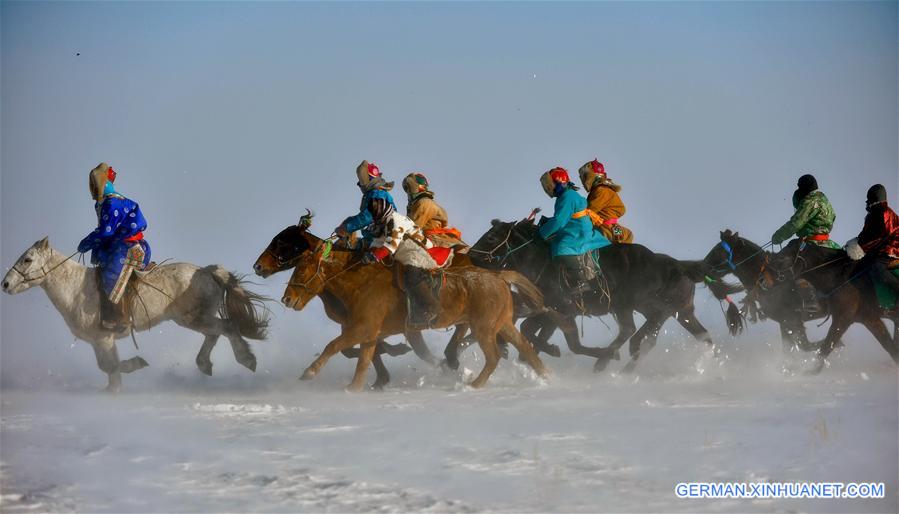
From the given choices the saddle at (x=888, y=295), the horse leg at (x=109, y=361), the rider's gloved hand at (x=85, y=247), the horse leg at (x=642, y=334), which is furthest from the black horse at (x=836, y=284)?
the rider's gloved hand at (x=85, y=247)

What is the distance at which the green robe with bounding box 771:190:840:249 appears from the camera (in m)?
14.4

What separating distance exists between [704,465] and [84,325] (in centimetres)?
749

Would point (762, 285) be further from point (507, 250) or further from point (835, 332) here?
point (507, 250)

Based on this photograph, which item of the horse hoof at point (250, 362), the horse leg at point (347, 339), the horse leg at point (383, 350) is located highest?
the horse leg at point (347, 339)

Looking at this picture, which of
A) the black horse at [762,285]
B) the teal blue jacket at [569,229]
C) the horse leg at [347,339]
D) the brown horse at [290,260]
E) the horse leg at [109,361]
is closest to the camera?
the horse leg at [347,339]

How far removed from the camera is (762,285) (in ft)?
47.2

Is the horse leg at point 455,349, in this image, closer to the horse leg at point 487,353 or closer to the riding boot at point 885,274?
the horse leg at point 487,353

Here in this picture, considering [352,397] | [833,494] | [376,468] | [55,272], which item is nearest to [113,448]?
[376,468]

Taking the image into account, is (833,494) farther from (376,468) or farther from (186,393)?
(186,393)

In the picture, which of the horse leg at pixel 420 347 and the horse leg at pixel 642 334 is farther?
the horse leg at pixel 642 334

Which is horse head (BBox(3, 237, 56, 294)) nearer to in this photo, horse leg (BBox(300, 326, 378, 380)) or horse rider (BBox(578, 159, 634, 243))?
horse leg (BBox(300, 326, 378, 380))

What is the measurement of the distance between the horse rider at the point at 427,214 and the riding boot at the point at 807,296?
4258 mm

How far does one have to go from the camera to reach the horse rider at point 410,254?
1246cm

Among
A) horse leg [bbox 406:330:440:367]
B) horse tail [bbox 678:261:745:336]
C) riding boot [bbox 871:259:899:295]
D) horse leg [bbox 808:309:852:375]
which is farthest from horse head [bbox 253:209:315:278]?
riding boot [bbox 871:259:899:295]
